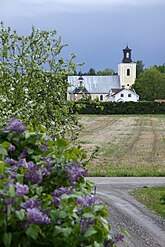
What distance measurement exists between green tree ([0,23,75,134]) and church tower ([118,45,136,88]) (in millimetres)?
112324

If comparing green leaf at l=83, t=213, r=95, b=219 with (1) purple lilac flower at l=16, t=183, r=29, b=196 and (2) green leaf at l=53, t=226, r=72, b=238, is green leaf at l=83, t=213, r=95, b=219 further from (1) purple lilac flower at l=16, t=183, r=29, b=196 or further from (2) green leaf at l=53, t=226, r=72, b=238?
(1) purple lilac flower at l=16, t=183, r=29, b=196

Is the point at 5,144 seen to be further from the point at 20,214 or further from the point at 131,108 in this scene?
the point at 131,108

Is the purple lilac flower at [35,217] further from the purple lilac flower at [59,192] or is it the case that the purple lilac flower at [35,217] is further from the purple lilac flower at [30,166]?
the purple lilac flower at [30,166]

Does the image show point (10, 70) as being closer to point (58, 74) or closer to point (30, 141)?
point (58, 74)

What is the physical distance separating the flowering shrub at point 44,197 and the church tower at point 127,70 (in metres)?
120

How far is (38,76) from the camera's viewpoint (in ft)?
35.0

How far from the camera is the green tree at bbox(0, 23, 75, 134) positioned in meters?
10.3

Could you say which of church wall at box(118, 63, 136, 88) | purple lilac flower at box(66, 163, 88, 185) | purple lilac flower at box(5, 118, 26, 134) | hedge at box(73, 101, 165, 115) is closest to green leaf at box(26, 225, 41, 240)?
purple lilac flower at box(66, 163, 88, 185)

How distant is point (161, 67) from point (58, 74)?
451ft

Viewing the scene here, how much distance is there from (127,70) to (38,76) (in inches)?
4821

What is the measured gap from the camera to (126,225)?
1124cm

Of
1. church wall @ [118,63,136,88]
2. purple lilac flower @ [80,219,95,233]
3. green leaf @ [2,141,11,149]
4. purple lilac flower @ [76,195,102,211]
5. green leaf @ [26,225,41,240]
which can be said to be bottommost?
purple lilac flower @ [80,219,95,233]

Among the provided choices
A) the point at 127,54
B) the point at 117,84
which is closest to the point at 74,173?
the point at 117,84

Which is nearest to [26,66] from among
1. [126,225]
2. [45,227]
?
[126,225]
